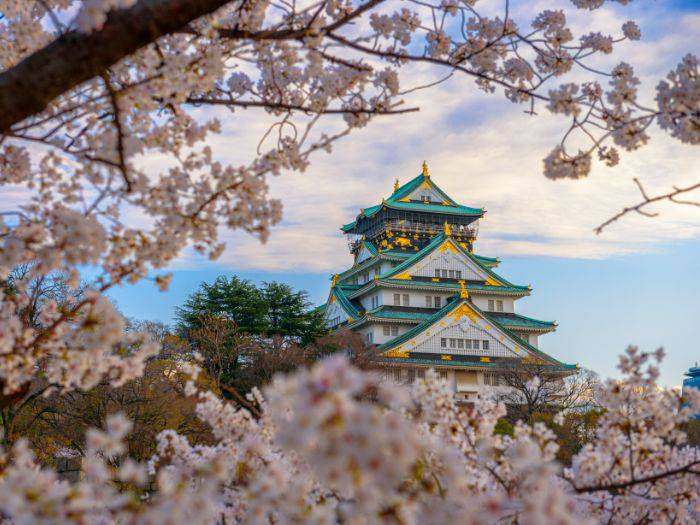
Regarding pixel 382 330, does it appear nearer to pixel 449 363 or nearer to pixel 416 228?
pixel 449 363

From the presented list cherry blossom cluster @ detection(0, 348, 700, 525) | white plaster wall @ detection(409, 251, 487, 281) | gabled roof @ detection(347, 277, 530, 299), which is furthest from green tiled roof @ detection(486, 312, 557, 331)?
cherry blossom cluster @ detection(0, 348, 700, 525)

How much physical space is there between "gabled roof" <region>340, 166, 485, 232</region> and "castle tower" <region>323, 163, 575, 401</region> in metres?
0.06

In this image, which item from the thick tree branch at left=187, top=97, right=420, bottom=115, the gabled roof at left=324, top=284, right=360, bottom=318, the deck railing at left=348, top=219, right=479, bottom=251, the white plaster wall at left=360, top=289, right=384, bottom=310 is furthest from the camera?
the deck railing at left=348, top=219, right=479, bottom=251

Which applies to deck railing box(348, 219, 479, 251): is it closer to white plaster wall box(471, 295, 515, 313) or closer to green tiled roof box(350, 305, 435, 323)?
white plaster wall box(471, 295, 515, 313)

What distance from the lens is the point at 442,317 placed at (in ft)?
110

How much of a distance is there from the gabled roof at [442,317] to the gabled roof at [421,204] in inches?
278

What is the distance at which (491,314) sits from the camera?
122 ft

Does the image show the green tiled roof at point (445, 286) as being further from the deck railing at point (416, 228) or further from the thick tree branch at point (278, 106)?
the thick tree branch at point (278, 106)

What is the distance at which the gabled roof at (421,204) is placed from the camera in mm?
39125

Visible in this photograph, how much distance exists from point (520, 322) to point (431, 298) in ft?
17.1

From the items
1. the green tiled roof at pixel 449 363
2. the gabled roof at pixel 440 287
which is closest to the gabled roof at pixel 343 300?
the gabled roof at pixel 440 287

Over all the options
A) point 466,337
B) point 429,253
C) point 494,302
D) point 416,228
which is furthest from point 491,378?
point 416,228

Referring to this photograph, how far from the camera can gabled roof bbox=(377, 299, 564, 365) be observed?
3256 cm

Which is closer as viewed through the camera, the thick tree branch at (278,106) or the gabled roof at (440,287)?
the thick tree branch at (278,106)
